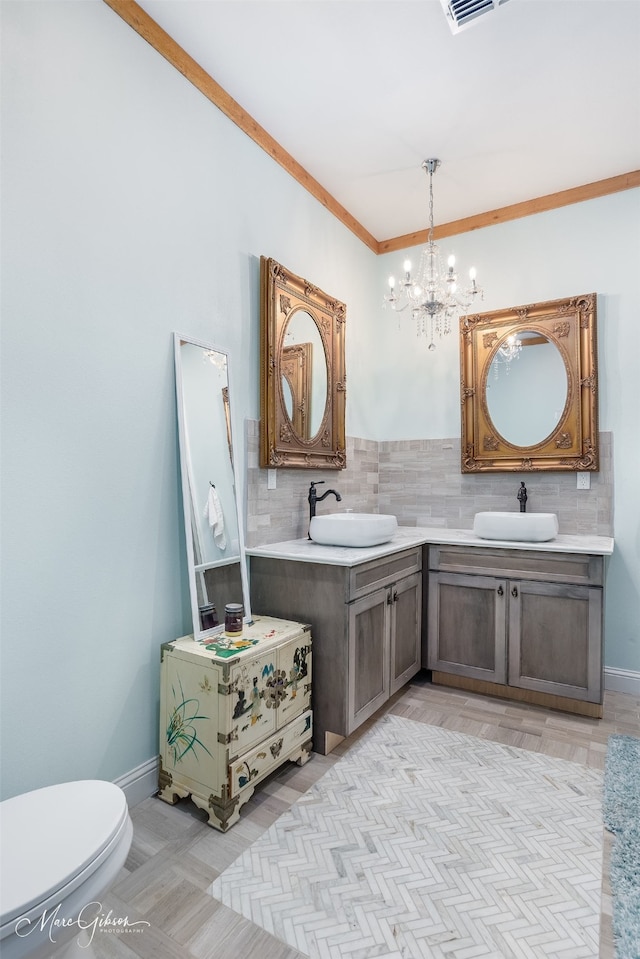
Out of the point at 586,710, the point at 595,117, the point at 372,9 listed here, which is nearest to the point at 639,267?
the point at 595,117

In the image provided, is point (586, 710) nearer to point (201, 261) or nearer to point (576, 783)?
point (576, 783)

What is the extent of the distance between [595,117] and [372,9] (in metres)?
1.30

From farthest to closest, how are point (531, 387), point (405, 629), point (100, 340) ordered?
point (531, 387)
point (405, 629)
point (100, 340)

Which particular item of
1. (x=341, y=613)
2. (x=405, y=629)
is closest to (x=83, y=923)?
(x=341, y=613)

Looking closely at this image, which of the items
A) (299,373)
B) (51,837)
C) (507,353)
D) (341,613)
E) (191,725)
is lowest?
(191,725)

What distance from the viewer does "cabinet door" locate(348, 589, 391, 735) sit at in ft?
7.13

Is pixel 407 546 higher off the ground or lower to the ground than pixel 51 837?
higher

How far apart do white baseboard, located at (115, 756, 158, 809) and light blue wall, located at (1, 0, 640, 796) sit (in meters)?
0.04

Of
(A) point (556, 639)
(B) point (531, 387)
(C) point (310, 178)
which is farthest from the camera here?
(B) point (531, 387)

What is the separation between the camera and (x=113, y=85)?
182cm

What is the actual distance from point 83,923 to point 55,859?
0.35m

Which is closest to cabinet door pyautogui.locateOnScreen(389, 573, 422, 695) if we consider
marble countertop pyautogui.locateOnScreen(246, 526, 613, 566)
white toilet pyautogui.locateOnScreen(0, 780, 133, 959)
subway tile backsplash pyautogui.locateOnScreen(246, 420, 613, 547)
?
marble countertop pyautogui.locateOnScreen(246, 526, 613, 566)

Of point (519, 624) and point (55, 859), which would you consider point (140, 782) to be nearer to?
point (55, 859)

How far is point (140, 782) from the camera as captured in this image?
188cm
